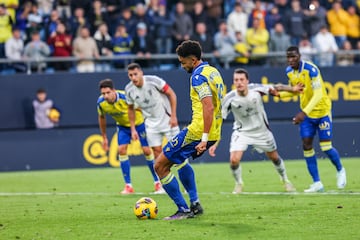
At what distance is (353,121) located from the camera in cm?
2317

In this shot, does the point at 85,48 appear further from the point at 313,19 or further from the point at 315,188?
the point at 315,188

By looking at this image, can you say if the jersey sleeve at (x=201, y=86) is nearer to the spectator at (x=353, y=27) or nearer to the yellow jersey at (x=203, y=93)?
the yellow jersey at (x=203, y=93)

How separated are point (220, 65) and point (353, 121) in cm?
412

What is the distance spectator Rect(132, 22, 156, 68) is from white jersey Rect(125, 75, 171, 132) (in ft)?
24.1

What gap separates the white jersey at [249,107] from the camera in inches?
583

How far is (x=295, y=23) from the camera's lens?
23.9 m

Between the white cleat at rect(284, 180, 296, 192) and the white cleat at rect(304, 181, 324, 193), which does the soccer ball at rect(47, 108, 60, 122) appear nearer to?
the white cleat at rect(284, 180, 296, 192)

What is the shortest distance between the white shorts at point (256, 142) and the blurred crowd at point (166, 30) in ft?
26.6

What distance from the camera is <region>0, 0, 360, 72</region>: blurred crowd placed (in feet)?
74.4

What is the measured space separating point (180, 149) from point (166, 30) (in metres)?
13.0

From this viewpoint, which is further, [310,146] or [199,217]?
[310,146]

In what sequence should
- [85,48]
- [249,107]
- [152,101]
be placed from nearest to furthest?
[249,107] < [152,101] < [85,48]

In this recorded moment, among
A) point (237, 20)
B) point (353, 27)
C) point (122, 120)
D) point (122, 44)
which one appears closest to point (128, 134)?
point (122, 120)

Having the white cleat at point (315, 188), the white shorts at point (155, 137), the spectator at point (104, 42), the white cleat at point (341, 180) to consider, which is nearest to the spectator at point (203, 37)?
the spectator at point (104, 42)
